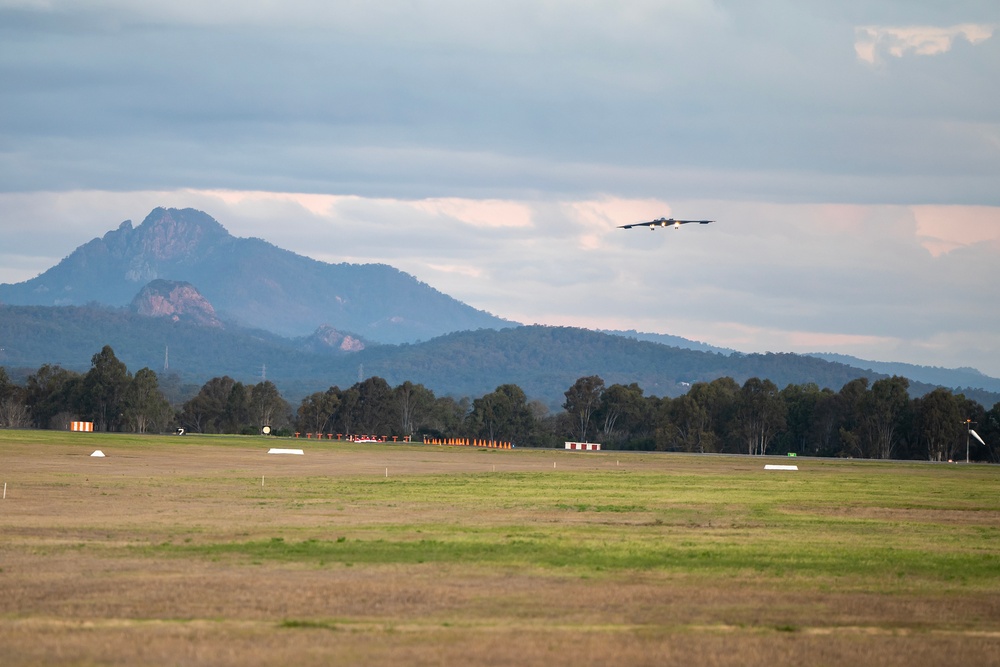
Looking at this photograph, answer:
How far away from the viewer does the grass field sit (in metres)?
23.7

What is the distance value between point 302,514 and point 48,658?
28401mm

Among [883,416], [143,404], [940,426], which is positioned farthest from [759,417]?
[143,404]

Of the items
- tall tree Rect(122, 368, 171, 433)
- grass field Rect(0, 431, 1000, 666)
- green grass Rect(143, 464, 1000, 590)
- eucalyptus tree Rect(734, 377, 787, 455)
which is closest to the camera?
grass field Rect(0, 431, 1000, 666)

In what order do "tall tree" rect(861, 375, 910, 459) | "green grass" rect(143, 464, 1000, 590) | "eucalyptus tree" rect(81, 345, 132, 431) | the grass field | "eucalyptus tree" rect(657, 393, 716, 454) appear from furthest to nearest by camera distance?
"eucalyptus tree" rect(81, 345, 132, 431)
"eucalyptus tree" rect(657, 393, 716, 454)
"tall tree" rect(861, 375, 910, 459)
"green grass" rect(143, 464, 1000, 590)
the grass field

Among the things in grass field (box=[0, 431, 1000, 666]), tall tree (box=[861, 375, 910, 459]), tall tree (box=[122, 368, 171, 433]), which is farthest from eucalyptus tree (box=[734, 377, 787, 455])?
grass field (box=[0, 431, 1000, 666])

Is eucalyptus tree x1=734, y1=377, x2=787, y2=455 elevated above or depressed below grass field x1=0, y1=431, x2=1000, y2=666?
above

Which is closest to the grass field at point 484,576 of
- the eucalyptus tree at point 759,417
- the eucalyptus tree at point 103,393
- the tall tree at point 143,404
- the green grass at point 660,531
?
the green grass at point 660,531

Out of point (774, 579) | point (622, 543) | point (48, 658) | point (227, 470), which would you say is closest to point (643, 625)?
point (774, 579)

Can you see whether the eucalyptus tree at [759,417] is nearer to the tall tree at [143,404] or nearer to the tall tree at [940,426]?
the tall tree at [940,426]

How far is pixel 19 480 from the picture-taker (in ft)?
212

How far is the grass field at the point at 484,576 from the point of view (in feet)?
77.6

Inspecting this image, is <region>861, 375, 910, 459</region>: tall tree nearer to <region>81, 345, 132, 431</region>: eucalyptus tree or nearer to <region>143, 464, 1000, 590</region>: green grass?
<region>143, 464, 1000, 590</region>: green grass

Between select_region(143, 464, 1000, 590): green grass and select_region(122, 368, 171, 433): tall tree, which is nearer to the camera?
select_region(143, 464, 1000, 590): green grass

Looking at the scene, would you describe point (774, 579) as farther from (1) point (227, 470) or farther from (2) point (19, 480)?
(1) point (227, 470)
